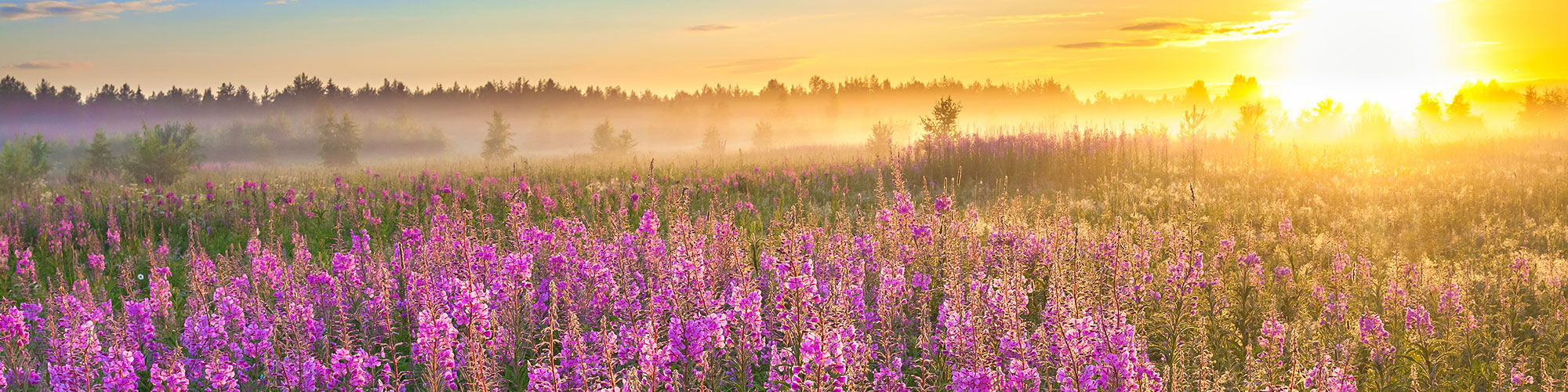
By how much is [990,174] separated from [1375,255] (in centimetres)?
740

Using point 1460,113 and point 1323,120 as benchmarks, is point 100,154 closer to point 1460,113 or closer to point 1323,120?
point 1323,120

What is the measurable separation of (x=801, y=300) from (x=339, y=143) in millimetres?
45142

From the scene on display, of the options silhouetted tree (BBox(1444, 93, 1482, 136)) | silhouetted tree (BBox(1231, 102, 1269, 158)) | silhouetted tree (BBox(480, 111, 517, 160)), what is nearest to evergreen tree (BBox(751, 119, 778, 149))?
silhouetted tree (BBox(480, 111, 517, 160))

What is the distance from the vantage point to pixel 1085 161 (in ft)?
48.4

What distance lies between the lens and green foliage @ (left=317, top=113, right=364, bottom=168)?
1618 inches

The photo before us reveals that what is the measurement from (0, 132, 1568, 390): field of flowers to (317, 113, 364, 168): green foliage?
33812mm

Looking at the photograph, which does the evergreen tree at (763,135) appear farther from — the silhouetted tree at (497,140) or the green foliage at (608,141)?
the silhouetted tree at (497,140)

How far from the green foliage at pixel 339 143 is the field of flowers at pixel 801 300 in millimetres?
33812

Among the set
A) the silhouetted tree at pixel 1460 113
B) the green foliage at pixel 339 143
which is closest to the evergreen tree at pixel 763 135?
the green foliage at pixel 339 143

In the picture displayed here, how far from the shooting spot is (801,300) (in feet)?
8.69

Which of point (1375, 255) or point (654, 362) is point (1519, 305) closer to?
point (1375, 255)

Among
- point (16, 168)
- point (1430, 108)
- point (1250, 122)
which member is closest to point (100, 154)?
point (16, 168)

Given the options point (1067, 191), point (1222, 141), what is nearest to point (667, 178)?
point (1067, 191)

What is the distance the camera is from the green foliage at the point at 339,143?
1618 inches
